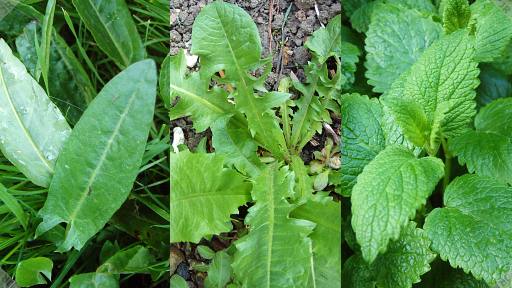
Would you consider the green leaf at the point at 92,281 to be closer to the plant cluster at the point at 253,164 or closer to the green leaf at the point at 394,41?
the plant cluster at the point at 253,164

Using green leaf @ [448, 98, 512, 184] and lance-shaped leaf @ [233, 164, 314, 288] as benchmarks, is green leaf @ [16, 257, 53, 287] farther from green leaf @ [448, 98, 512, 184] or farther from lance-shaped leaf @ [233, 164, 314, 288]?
green leaf @ [448, 98, 512, 184]

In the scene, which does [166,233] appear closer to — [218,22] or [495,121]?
[218,22]

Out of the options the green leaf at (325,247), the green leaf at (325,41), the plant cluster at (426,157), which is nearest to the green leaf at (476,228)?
the plant cluster at (426,157)

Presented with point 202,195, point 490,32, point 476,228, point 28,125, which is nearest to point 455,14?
point 490,32

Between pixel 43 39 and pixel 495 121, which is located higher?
pixel 43 39

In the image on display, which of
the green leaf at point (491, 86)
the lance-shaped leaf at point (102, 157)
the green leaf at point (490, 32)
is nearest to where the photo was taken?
the lance-shaped leaf at point (102, 157)

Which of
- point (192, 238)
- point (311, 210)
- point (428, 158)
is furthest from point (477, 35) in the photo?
point (192, 238)

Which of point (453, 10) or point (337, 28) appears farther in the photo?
point (453, 10)
